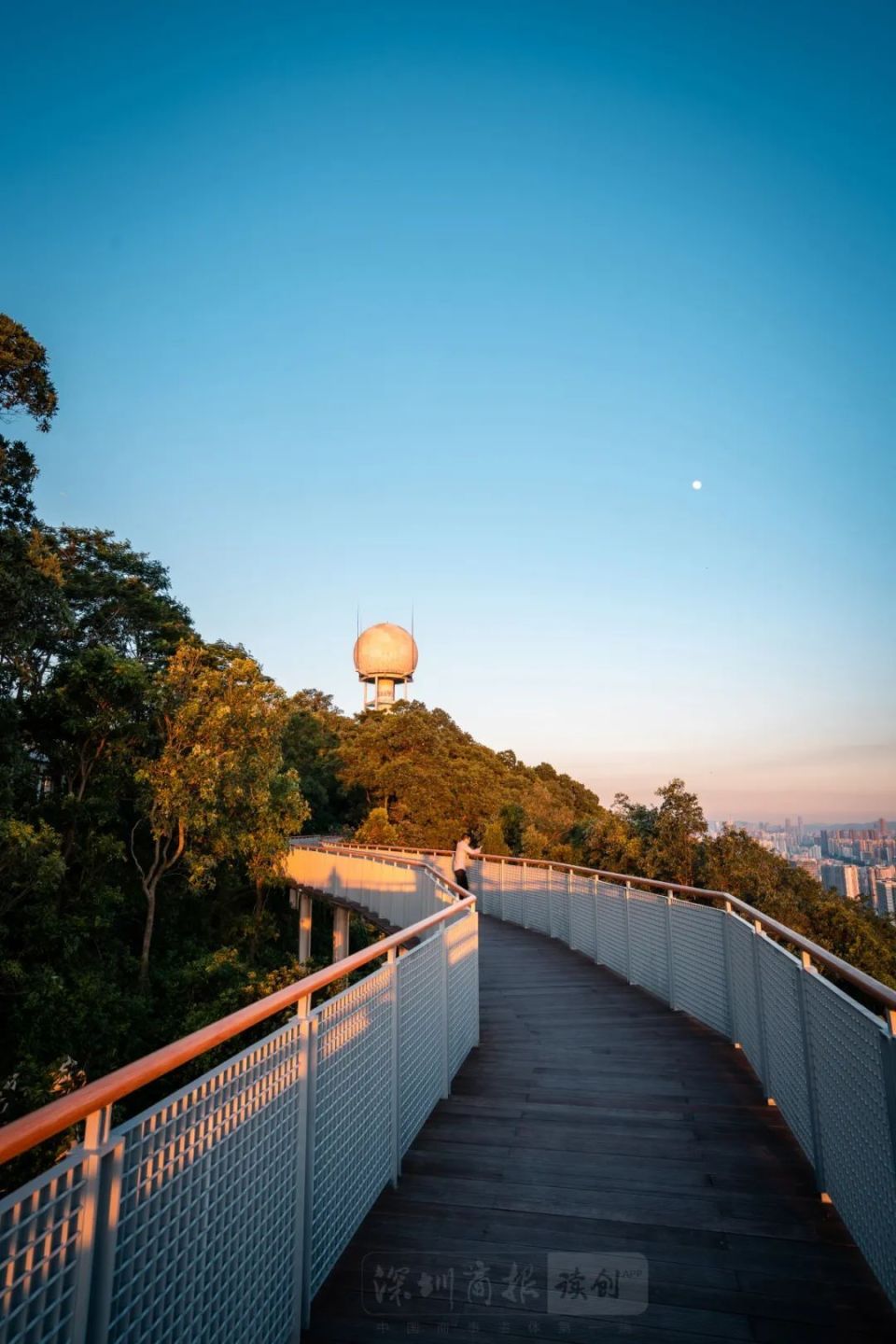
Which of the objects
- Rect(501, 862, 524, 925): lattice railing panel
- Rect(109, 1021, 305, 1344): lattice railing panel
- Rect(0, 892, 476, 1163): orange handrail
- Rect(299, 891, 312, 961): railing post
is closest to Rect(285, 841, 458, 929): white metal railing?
Rect(501, 862, 524, 925): lattice railing panel

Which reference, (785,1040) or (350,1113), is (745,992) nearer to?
(785,1040)

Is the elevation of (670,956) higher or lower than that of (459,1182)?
higher

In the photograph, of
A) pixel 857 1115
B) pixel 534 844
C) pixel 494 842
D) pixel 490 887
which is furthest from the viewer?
pixel 534 844

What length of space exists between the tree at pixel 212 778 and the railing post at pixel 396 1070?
13838 mm

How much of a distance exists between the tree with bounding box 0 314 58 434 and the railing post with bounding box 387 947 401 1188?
45.1 feet

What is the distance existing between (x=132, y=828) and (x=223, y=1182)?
20.6 meters

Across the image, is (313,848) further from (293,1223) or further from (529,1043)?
(293,1223)

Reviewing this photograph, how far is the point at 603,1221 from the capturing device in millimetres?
3371

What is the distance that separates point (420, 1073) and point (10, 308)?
15.2 meters

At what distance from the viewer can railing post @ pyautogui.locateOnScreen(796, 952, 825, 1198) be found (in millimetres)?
3660

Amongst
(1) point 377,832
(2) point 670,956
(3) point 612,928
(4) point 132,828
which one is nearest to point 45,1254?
(2) point 670,956

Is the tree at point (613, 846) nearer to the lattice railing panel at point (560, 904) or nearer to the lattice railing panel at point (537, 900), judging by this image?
the lattice railing panel at point (537, 900)

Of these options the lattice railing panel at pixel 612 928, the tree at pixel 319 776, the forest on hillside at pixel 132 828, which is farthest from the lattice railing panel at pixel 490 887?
the tree at pixel 319 776

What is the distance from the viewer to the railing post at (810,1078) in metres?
3.66
